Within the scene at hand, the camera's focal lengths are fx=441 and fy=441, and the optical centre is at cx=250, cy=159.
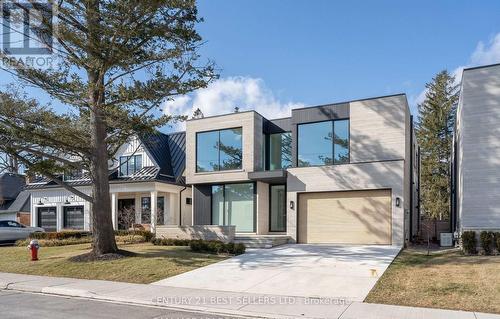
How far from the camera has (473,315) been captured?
820 cm

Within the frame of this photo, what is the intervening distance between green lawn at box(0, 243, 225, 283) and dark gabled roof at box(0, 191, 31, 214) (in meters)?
20.3

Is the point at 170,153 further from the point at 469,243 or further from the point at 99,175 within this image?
the point at 469,243

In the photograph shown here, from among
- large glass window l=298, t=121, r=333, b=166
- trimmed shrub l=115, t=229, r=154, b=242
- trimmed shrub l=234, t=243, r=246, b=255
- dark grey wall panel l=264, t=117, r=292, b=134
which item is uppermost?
dark grey wall panel l=264, t=117, r=292, b=134

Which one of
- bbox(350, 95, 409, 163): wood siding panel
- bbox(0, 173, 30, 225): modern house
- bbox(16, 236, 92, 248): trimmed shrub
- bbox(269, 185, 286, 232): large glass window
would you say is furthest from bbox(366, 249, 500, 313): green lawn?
bbox(0, 173, 30, 225): modern house

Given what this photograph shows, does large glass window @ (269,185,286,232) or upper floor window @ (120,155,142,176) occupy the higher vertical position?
upper floor window @ (120,155,142,176)

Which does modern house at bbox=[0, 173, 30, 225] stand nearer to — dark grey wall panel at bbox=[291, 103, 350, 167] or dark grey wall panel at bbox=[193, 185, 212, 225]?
dark grey wall panel at bbox=[193, 185, 212, 225]

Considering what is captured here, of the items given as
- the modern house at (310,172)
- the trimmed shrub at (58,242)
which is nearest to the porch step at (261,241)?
the modern house at (310,172)

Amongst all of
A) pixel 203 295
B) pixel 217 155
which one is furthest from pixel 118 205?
pixel 203 295

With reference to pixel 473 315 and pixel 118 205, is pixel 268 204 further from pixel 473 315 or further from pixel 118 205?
pixel 473 315

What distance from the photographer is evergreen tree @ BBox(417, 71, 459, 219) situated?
41625 millimetres

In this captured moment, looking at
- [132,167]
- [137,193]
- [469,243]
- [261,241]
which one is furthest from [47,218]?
[469,243]

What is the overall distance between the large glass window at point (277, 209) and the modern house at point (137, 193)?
7.06 m

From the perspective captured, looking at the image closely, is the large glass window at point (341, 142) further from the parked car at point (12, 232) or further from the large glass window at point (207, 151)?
the parked car at point (12, 232)

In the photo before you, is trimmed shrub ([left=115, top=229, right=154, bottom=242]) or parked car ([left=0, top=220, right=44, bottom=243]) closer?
trimmed shrub ([left=115, top=229, right=154, bottom=242])
